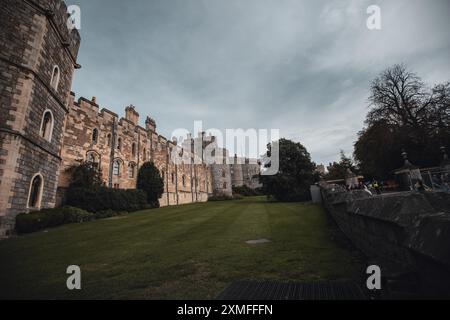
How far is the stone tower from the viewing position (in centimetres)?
1144

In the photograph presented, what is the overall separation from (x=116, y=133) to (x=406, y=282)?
93.3 ft

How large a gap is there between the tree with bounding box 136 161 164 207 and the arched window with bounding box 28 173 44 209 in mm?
14035

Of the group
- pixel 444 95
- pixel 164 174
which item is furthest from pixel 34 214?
pixel 444 95

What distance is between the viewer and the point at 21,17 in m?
12.9

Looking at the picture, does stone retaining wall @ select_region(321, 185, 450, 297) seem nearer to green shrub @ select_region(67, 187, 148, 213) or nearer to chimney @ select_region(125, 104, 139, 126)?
green shrub @ select_region(67, 187, 148, 213)

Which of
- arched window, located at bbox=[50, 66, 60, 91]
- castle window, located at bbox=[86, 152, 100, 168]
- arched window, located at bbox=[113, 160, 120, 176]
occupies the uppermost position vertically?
arched window, located at bbox=[50, 66, 60, 91]

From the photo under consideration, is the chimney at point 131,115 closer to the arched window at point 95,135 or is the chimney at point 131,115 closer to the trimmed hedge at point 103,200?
the arched window at point 95,135

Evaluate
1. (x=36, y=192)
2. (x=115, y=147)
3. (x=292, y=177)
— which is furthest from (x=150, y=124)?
(x=292, y=177)

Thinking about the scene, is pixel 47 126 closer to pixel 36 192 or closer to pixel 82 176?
pixel 36 192

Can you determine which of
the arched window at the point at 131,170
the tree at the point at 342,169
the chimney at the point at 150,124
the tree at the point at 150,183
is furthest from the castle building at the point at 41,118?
the tree at the point at 342,169

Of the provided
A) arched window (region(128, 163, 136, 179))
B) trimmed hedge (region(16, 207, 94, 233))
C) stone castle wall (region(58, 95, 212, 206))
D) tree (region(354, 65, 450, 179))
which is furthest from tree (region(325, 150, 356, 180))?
trimmed hedge (region(16, 207, 94, 233))

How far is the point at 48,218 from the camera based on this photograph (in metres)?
13.3

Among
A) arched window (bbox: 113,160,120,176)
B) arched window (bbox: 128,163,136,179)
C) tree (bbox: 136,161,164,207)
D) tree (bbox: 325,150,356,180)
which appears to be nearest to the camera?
arched window (bbox: 113,160,120,176)

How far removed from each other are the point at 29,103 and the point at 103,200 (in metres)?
10.1
